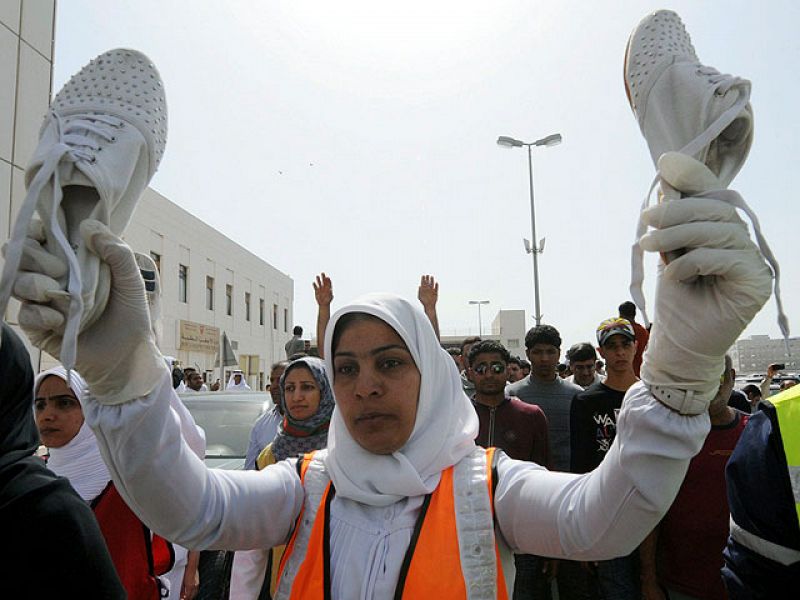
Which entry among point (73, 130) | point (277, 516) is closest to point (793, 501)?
point (277, 516)

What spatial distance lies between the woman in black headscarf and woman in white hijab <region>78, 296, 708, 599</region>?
0.18 meters

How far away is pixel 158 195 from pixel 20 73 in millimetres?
12172

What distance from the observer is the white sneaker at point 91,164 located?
4.27 ft

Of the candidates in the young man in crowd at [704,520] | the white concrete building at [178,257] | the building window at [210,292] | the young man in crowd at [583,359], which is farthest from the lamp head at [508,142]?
the building window at [210,292]

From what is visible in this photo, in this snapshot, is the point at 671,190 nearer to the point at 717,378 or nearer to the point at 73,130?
the point at 717,378

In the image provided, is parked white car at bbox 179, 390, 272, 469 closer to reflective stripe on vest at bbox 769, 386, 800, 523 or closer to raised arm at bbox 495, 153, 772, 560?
raised arm at bbox 495, 153, 772, 560

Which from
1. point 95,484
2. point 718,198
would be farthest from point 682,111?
point 95,484

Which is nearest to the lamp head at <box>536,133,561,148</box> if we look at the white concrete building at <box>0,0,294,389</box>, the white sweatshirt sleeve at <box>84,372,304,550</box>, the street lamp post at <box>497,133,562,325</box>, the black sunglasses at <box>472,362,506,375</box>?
the street lamp post at <box>497,133,562,325</box>

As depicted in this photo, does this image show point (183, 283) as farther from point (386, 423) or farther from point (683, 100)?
point (683, 100)

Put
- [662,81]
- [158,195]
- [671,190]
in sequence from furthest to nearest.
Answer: [158,195], [662,81], [671,190]

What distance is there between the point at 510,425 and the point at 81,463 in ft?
8.96

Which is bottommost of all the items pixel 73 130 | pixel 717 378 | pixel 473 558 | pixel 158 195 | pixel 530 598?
pixel 530 598

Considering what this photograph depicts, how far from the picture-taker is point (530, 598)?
170 inches

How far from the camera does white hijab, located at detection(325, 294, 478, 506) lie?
183 centimetres
